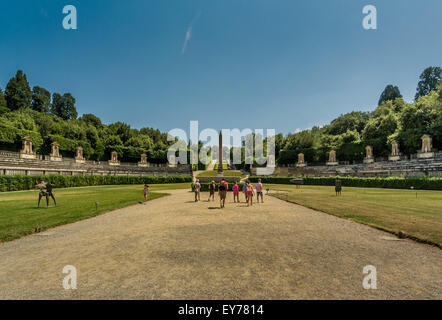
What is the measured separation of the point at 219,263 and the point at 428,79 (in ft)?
372

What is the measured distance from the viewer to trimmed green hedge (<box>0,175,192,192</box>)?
29.9 metres

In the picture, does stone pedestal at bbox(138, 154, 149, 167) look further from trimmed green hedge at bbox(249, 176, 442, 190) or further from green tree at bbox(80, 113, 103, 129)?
trimmed green hedge at bbox(249, 176, 442, 190)

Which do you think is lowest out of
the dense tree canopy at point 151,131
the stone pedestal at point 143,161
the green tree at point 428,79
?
the stone pedestal at point 143,161

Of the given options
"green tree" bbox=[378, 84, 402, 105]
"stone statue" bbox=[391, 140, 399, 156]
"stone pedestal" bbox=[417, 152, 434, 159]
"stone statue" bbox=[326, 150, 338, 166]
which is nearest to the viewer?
"stone pedestal" bbox=[417, 152, 434, 159]

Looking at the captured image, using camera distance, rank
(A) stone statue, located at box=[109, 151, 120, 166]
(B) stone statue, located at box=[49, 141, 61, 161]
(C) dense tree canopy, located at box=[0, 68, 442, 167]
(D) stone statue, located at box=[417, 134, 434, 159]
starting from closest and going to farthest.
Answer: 1. (D) stone statue, located at box=[417, 134, 434, 159]
2. (C) dense tree canopy, located at box=[0, 68, 442, 167]
3. (B) stone statue, located at box=[49, 141, 61, 161]
4. (A) stone statue, located at box=[109, 151, 120, 166]

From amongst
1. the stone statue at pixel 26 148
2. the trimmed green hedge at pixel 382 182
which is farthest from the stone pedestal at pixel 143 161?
the trimmed green hedge at pixel 382 182

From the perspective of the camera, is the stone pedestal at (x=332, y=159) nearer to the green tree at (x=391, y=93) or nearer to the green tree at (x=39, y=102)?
the green tree at (x=391, y=93)

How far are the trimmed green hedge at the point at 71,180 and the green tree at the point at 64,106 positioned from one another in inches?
2370

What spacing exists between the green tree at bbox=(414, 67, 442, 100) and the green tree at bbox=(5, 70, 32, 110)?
140m

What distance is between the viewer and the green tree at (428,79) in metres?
79.1
